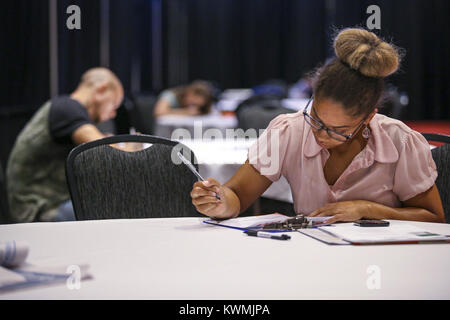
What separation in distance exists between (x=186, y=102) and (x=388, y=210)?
19.3ft

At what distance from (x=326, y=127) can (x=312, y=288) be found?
845 mm

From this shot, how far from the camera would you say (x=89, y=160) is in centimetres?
216

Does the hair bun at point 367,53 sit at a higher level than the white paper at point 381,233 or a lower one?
higher

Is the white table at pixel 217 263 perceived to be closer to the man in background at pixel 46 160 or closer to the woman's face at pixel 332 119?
the woman's face at pixel 332 119

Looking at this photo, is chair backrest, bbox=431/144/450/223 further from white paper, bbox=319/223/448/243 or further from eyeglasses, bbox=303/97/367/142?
white paper, bbox=319/223/448/243

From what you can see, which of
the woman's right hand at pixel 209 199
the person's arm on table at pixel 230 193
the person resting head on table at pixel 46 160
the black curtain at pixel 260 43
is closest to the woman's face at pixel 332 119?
the person's arm on table at pixel 230 193

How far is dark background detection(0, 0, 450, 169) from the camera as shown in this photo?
493cm

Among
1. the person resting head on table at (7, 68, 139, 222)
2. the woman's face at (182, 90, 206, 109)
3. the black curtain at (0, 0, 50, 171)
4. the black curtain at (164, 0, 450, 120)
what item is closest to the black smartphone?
the person resting head on table at (7, 68, 139, 222)

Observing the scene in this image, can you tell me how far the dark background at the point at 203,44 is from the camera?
4926 mm

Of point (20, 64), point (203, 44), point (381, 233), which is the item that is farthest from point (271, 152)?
point (203, 44)

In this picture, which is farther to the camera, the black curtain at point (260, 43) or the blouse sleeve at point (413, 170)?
the black curtain at point (260, 43)

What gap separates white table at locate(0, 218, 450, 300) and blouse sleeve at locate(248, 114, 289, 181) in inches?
15.3

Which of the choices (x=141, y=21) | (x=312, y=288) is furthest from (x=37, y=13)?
(x=141, y=21)
